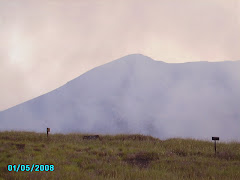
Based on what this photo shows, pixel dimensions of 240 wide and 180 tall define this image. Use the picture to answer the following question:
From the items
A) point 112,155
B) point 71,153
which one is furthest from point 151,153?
point 71,153

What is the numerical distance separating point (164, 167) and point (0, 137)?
527 inches

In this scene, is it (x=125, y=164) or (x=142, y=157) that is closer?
(x=125, y=164)
